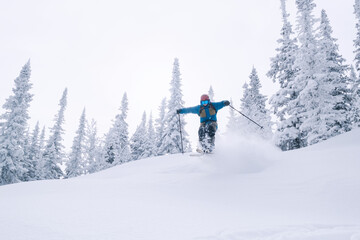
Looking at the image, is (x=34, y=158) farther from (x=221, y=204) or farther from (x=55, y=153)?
(x=221, y=204)

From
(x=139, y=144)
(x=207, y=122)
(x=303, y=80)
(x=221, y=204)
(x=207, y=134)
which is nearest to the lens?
(x=221, y=204)

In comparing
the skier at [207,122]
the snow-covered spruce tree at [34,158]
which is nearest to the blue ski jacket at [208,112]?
the skier at [207,122]

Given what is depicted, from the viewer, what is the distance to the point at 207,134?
8266 millimetres

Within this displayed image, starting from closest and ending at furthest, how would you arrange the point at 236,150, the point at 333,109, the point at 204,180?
the point at 204,180 → the point at 236,150 → the point at 333,109

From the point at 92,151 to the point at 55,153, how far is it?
9.21m

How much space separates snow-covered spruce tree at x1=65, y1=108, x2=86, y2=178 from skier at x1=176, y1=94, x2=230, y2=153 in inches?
1378

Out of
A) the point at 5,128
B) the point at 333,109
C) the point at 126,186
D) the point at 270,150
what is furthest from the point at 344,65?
the point at 5,128

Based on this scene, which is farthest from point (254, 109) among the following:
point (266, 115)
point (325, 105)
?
point (325, 105)

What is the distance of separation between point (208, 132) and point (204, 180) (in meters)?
2.05

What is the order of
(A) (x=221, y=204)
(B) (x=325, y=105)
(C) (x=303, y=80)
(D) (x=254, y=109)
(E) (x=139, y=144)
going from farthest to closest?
(E) (x=139, y=144) < (D) (x=254, y=109) < (C) (x=303, y=80) < (B) (x=325, y=105) < (A) (x=221, y=204)

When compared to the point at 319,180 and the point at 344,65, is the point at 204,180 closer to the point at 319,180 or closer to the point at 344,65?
the point at 319,180

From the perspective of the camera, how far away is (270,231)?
10.1 feet

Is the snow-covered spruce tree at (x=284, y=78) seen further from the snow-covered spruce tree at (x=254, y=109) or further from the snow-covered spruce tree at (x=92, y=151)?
the snow-covered spruce tree at (x=92, y=151)

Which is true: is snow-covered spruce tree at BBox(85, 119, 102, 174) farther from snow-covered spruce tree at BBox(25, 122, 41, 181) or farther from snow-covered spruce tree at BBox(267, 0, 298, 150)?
snow-covered spruce tree at BBox(267, 0, 298, 150)
